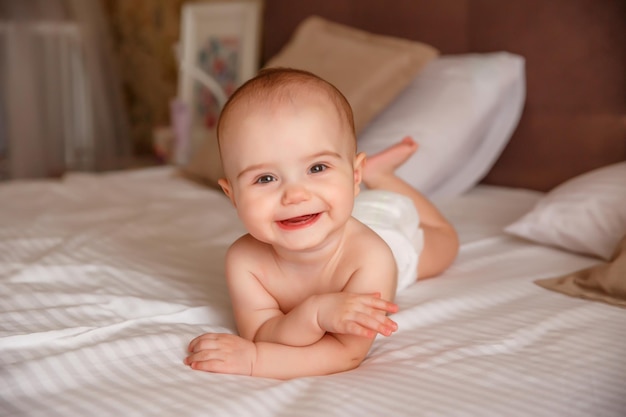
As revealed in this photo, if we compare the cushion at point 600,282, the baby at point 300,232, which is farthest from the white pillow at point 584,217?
the baby at point 300,232

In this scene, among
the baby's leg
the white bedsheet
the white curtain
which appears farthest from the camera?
the white curtain

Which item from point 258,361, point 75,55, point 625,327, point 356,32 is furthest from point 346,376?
point 75,55

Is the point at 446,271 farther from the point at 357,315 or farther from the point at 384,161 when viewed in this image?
the point at 357,315

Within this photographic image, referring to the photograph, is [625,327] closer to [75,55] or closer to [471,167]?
[471,167]

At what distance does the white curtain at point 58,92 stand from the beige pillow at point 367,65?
2.10 metres

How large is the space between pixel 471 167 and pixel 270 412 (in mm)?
1419

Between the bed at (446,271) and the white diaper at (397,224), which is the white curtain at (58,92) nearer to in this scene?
the bed at (446,271)

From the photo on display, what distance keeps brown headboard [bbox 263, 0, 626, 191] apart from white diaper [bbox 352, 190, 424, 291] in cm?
79

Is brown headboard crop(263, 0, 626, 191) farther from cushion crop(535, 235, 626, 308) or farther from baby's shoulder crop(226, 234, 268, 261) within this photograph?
baby's shoulder crop(226, 234, 268, 261)

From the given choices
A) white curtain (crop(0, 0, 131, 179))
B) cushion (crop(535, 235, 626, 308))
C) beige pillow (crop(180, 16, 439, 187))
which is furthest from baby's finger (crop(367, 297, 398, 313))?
white curtain (crop(0, 0, 131, 179))

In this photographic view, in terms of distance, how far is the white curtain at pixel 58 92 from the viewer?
12.3ft

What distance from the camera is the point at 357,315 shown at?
904mm

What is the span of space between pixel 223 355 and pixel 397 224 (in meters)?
0.50

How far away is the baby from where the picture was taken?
0.95 meters
